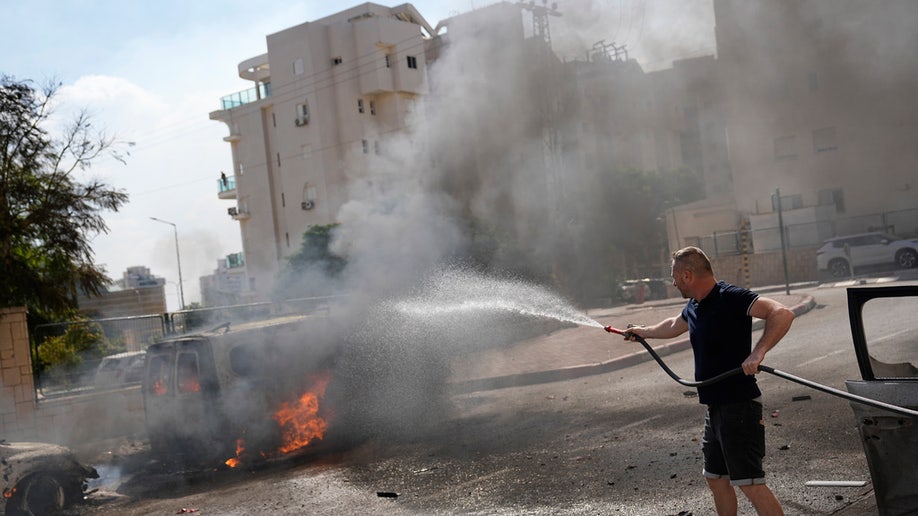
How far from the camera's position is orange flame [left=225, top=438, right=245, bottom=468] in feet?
30.0

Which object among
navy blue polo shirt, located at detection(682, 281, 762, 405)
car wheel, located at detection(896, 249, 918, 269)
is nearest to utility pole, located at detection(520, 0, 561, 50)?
car wheel, located at detection(896, 249, 918, 269)

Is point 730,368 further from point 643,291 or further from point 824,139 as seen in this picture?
point 824,139

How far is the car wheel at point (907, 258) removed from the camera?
22.2 metres

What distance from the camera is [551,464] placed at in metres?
6.79

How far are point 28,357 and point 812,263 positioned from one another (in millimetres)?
23004

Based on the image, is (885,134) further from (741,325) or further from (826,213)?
(741,325)

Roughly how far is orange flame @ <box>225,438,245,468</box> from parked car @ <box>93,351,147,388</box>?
4.09m

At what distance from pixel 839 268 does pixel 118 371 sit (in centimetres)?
2033

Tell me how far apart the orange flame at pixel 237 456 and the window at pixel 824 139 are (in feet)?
91.3

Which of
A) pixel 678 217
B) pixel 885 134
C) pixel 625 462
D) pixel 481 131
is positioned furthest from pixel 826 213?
pixel 625 462

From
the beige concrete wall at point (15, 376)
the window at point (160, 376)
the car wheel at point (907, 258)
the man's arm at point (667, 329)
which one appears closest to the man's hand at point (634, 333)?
the man's arm at point (667, 329)

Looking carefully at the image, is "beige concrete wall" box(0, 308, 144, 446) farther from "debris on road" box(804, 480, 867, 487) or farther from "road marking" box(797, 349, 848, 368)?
"debris on road" box(804, 480, 867, 487)

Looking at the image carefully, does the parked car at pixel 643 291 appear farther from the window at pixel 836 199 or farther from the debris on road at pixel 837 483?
the debris on road at pixel 837 483

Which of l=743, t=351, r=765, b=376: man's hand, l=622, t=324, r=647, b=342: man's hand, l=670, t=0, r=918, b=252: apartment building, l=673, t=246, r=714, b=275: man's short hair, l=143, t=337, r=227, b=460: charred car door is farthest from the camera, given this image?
l=670, t=0, r=918, b=252: apartment building
